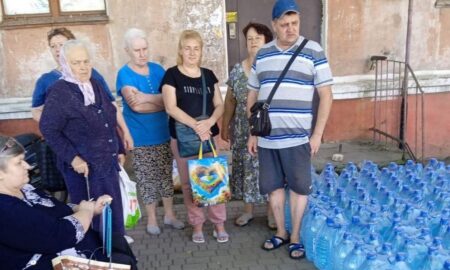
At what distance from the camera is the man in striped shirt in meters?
3.32

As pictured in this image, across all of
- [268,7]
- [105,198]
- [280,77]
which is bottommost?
[105,198]

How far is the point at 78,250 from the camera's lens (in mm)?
2447

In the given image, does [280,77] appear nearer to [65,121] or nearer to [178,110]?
[178,110]

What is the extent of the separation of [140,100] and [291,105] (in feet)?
4.17

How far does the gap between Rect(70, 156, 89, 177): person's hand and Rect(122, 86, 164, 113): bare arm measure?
→ 34.6 inches

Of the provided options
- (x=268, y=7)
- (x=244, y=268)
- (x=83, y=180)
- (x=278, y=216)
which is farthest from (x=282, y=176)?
(x=268, y=7)

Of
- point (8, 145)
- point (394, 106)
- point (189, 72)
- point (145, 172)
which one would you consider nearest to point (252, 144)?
point (189, 72)

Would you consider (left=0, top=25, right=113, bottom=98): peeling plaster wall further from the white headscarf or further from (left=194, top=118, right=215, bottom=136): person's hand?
the white headscarf

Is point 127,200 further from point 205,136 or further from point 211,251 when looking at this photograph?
point 211,251

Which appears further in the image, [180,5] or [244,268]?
[180,5]

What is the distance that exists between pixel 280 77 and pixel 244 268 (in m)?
1.51

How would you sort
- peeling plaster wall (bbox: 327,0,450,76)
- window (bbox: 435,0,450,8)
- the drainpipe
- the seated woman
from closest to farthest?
the seated woman → the drainpipe → peeling plaster wall (bbox: 327,0,450,76) → window (bbox: 435,0,450,8)

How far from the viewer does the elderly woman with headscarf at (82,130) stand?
9.68 ft

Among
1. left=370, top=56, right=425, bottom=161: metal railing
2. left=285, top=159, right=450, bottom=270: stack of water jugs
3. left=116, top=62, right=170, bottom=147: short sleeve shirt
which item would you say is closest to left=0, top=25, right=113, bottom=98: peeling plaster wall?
left=116, top=62, right=170, bottom=147: short sleeve shirt
